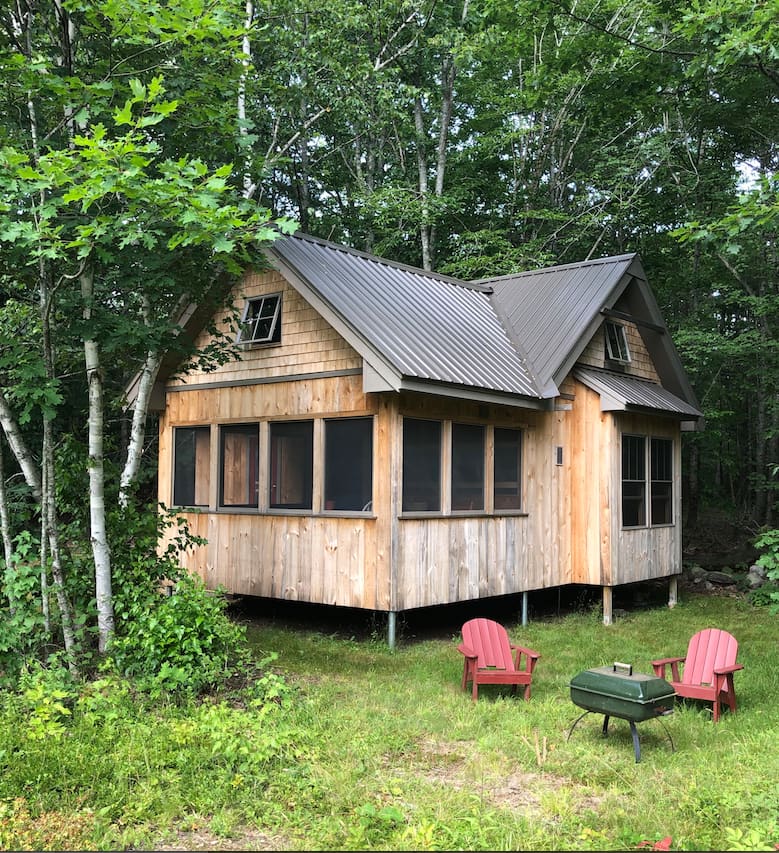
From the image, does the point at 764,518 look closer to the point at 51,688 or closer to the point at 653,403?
the point at 653,403

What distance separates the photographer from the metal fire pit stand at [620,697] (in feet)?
19.4

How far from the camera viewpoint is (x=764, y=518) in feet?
65.6

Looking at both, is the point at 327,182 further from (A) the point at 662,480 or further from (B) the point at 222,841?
(B) the point at 222,841

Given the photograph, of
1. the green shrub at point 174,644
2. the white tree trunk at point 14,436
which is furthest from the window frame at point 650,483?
the white tree trunk at point 14,436

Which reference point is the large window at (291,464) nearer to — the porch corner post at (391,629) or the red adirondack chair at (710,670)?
the porch corner post at (391,629)

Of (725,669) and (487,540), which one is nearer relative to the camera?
(725,669)

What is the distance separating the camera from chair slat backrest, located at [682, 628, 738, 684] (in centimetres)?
741

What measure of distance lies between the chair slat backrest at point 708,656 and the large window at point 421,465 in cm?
368

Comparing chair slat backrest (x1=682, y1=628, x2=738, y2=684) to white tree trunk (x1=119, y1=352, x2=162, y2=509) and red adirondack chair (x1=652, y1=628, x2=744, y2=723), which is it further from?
white tree trunk (x1=119, y1=352, x2=162, y2=509)

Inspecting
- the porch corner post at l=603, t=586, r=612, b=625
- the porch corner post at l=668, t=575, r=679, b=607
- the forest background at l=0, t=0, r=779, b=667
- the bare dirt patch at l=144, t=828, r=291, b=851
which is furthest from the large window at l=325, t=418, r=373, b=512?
the porch corner post at l=668, t=575, r=679, b=607

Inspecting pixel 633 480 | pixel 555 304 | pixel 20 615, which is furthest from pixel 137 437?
pixel 633 480

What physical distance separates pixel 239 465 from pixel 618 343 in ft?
21.8

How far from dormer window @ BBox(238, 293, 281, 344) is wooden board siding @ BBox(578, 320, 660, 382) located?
4665 millimetres

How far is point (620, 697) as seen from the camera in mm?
5988
